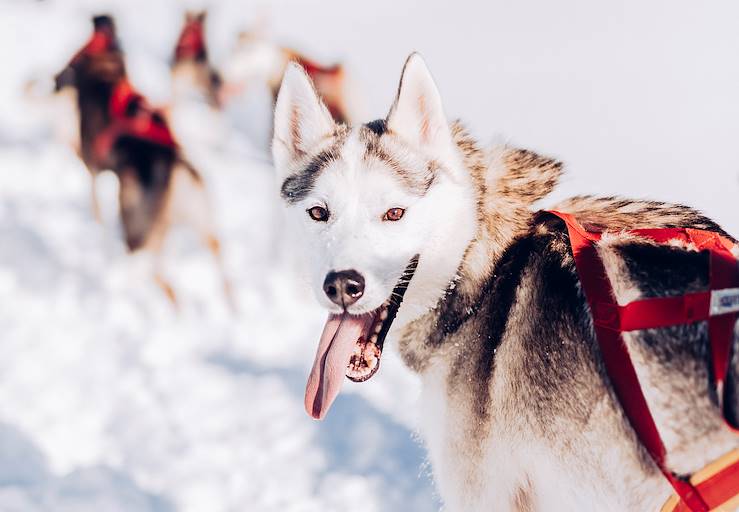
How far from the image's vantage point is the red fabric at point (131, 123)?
3.96 meters

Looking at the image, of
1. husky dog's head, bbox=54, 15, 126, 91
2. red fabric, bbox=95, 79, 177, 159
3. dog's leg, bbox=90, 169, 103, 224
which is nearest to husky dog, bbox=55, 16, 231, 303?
red fabric, bbox=95, 79, 177, 159

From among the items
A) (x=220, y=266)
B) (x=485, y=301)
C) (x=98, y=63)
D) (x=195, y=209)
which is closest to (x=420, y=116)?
(x=485, y=301)

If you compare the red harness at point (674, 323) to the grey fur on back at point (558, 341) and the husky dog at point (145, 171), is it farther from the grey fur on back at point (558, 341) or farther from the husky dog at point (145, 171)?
the husky dog at point (145, 171)

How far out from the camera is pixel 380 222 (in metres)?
1.67

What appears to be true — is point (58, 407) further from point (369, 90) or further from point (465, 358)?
point (369, 90)

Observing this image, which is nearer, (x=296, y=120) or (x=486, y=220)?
(x=486, y=220)

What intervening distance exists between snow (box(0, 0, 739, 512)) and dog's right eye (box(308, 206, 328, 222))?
0.31m

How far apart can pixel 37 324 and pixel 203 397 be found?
1.23m

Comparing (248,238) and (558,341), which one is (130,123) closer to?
(248,238)

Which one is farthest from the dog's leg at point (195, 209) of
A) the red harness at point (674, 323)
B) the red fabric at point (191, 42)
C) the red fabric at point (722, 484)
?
the red fabric at point (722, 484)

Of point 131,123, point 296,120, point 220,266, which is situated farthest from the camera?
point 220,266

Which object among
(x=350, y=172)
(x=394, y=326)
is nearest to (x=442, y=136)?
(x=350, y=172)

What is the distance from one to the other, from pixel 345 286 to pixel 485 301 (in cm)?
38

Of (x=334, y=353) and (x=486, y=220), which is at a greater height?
(x=486, y=220)
